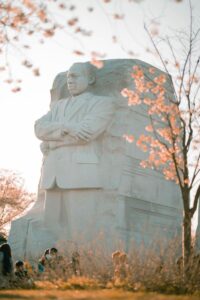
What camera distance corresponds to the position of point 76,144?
1512 centimetres

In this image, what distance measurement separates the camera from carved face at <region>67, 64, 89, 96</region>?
15.8 meters

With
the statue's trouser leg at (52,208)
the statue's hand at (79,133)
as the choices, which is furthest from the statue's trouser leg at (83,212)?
the statue's hand at (79,133)

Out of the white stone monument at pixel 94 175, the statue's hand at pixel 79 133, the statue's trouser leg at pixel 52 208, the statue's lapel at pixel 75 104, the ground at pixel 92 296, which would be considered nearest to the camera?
the ground at pixel 92 296

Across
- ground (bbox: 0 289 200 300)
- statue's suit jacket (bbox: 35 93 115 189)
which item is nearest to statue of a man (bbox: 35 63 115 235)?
statue's suit jacket (bbox: 35 93 115 189)

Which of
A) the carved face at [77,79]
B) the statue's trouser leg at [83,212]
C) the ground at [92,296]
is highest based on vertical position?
the carved face at [77,79]

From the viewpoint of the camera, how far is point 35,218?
15805 mm

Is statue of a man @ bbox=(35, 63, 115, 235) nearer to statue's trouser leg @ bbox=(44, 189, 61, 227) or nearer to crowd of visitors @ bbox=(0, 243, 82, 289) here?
statue's trouser leg @ bbox=(44, 189, 61, 227)

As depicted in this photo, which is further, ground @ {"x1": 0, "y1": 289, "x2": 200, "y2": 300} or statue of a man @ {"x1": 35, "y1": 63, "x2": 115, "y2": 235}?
statue of a man @ {"x1": 35, "y1": 63, "x2": 115, "y2": 235}

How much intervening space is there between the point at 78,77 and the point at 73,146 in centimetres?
202

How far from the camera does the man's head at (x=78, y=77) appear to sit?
51.8ft

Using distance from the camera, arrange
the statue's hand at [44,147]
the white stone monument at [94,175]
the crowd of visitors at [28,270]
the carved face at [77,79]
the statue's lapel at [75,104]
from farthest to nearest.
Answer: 1. the statue's hand at [44,147]
2. the carved face at [77,79]
3. the statue's lapel at [75,104]
4. the white stone monument at [94,175]
5. the crowd of visitors at [28,270]

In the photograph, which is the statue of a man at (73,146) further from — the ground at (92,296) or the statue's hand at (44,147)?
the ground at (92,296)

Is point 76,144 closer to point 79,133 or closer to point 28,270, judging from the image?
point 79,133

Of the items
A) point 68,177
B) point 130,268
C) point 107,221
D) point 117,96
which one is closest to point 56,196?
point 68,177
